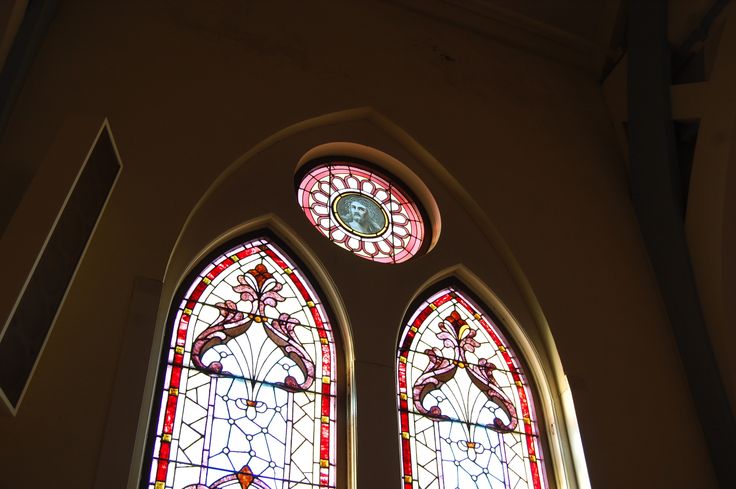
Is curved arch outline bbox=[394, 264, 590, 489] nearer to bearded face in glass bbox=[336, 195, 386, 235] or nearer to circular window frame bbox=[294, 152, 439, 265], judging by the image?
circular window frame bbox=[294, 152, 439, 265]

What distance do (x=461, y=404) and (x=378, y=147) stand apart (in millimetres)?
1955

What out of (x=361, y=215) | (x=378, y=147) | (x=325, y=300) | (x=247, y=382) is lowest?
(x=247, y=382)

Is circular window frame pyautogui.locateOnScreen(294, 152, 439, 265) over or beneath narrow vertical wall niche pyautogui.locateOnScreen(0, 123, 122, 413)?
over

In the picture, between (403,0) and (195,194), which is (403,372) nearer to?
(195,194)

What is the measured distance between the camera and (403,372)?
5492mm

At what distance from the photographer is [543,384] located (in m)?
5.76

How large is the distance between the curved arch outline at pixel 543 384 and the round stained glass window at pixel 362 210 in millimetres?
352

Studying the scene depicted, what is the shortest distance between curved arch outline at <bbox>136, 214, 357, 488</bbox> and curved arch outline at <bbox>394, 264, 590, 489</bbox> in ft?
1.06

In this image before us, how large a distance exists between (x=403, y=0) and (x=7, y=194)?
3750 mm

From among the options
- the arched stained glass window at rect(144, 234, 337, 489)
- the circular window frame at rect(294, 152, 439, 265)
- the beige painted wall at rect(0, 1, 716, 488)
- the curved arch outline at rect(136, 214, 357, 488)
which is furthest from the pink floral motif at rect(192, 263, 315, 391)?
the circular window frame at rect(294, 152, 439, 265)

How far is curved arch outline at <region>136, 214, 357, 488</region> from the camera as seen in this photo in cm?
448

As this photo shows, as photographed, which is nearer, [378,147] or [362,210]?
[362,210]

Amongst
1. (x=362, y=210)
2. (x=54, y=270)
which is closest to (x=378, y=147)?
(x=362, y=210)

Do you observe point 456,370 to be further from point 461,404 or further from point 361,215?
point 361,215
